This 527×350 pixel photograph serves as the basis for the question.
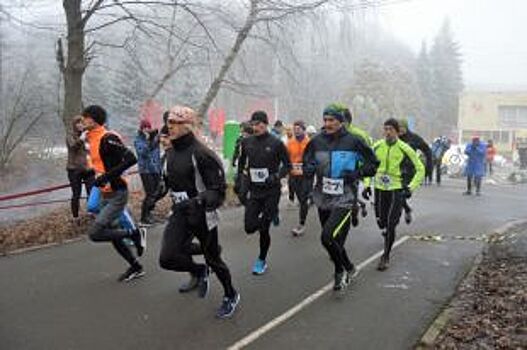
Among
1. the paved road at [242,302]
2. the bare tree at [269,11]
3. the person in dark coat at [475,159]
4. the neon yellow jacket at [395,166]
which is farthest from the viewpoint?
the person in dark coat at [475,159]

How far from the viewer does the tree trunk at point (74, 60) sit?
12.1m

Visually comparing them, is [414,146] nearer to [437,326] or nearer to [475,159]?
[437,326]

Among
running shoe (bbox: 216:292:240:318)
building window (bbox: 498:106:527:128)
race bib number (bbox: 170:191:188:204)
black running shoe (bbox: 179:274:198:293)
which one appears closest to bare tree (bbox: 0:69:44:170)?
black running shoe (bbox: 179:274:198:293)

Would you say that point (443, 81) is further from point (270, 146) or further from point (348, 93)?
point (270, 146)

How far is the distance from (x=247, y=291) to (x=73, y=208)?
4.96 metres

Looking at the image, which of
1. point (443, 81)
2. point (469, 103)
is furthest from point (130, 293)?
point (443, 81)

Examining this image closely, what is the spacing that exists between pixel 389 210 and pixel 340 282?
1734 mm

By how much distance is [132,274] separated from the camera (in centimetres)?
762

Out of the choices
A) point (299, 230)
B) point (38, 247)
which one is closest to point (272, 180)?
point (299, 230)

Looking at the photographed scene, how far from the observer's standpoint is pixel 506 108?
75625mm

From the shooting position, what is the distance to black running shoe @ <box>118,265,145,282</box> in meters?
7.56

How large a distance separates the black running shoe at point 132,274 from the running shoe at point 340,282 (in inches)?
91.3

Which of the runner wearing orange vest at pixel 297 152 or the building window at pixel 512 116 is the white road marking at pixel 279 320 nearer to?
the runner wearing orange vest at pixel 297 152

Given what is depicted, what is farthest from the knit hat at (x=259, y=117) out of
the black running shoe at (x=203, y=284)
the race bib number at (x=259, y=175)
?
the black running shoe at (x=203, y=284)
